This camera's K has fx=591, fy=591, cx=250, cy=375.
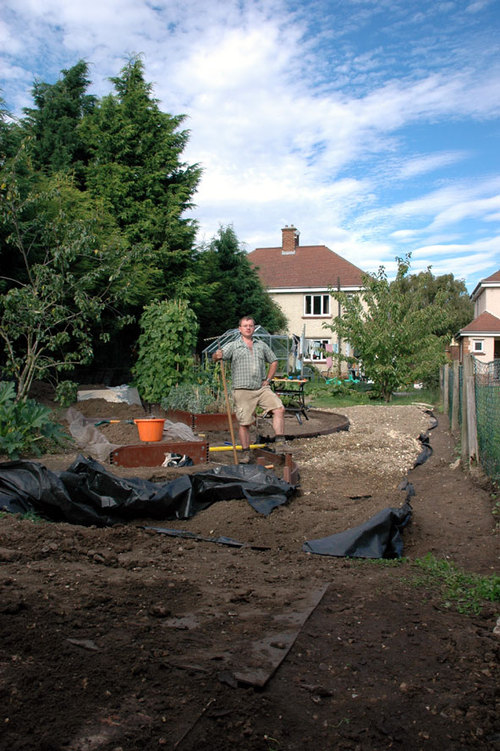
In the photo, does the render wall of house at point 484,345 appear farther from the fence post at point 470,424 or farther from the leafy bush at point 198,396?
the fence post at point 470,424

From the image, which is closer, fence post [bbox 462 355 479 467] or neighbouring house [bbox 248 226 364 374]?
fence post [bbox 462 355 479 467]

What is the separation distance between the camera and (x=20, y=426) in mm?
6617

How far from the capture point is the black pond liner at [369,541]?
3881 mm

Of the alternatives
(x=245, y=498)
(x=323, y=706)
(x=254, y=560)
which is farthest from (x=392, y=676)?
(x=245, y=498)

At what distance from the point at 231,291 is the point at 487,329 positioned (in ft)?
52.1

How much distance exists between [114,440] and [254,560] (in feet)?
16.7

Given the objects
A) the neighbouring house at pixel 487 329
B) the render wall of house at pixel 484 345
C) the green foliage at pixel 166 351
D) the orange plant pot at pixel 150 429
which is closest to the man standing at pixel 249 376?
the orange plant pot at pixel 150 429

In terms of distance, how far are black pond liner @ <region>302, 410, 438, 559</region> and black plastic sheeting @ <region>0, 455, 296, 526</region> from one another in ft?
2.75

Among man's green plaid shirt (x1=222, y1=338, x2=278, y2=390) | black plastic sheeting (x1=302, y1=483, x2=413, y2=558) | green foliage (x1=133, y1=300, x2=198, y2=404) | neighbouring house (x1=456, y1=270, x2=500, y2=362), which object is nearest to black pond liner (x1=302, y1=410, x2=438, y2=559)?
black plastic sheeting (x1=302, y1=483, x2=413, y2=558)

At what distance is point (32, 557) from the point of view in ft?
10.7

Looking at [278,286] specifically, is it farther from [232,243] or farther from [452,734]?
[452,734]

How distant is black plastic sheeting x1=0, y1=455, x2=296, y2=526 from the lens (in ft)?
14.6

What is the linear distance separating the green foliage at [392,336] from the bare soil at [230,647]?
13.4m

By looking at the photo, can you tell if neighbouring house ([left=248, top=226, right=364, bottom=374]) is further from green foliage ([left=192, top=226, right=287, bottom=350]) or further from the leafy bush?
the leafy bush
